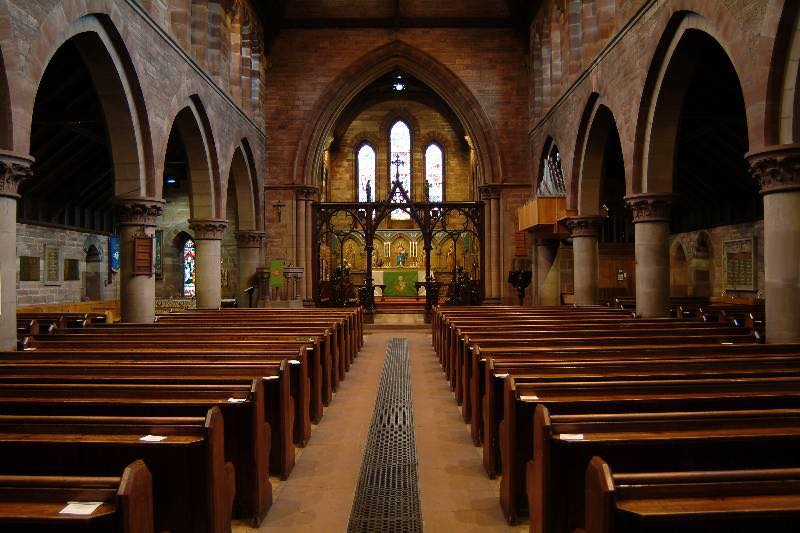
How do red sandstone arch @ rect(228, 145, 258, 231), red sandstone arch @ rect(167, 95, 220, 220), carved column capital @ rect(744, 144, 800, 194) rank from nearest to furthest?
1. carved column capital @ rect(744, 144, 800, 194)
2. red sandstone arch @ rect(167, 95, 220, 220)
3. red sandstone arch @ rect(228, 145, 258, 231)

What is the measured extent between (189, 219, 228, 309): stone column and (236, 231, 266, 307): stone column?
439cm

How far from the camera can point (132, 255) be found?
11930 millimetres

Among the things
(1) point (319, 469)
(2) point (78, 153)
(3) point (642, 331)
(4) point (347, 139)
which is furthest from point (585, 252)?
(4) point (347, 139)

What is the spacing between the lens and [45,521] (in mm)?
2205

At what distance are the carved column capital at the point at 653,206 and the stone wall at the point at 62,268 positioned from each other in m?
15.2

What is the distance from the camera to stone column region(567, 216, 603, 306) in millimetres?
15906

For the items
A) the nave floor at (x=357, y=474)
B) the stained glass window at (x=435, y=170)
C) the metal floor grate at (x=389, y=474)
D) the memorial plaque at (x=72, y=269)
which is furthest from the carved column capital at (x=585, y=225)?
the stained glass window at (x=435, y=170)

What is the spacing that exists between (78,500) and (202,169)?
14.7m

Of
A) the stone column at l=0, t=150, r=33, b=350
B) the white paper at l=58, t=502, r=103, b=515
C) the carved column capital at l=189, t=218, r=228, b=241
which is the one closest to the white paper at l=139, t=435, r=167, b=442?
the white paper at l=58, t=502, r=103, b=515

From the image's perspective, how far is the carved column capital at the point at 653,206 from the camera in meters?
11.9

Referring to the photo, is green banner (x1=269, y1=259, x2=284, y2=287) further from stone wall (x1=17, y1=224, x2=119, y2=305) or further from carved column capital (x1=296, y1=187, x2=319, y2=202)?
stone wall (x1=17, y1=224, x2=119, y2=305)

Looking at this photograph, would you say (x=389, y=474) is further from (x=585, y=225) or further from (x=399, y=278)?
(x=399, y=278)

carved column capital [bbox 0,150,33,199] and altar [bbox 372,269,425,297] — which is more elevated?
carved column capital [bbox 0,150,33,199]

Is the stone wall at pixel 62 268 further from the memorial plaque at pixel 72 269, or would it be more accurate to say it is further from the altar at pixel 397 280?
the altar at pixel 397 280
